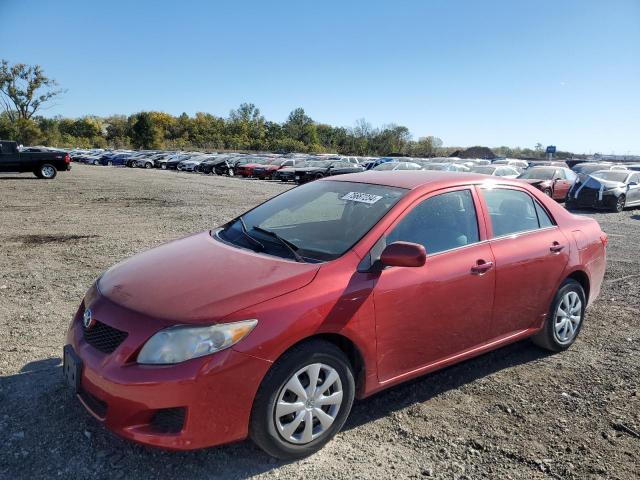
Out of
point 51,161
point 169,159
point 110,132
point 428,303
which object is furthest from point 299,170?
point 110,132

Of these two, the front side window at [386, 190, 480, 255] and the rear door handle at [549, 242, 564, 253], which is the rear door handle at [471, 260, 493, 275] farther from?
the rear door handle at [549, 242, 564, 253]

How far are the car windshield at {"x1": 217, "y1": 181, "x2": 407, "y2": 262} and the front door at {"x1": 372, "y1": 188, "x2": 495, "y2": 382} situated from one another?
0.77ft

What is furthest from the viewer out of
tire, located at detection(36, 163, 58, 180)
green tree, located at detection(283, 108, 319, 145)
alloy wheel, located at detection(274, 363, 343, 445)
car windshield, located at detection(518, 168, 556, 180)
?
green tree, located at detection(283, 108, 319, 145)

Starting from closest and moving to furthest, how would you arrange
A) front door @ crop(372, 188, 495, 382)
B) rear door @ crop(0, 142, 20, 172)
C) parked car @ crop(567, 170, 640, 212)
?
front door @ crop(372, 188, 495, 382) → parked car @ crop(567, 170, 640, 212) → rear door @ crop(0, 142, 20, 172)

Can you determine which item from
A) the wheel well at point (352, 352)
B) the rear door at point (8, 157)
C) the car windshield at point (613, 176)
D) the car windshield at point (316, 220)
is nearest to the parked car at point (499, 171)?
the car windshield at point (613, 176)

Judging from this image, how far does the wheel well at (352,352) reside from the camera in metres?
2.87

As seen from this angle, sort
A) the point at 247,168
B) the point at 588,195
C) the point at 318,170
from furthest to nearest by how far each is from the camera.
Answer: the point at 247,168
the point at 318,170
the point at 588,195

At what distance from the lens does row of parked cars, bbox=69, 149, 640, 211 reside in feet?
54.2

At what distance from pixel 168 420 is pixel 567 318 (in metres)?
3.50

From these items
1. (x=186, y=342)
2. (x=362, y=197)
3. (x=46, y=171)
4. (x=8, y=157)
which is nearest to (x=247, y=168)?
(x=46, y=171)

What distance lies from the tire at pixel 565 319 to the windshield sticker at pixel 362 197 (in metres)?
1.88

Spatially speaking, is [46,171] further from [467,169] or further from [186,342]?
[186,342]

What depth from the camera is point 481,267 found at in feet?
11.5

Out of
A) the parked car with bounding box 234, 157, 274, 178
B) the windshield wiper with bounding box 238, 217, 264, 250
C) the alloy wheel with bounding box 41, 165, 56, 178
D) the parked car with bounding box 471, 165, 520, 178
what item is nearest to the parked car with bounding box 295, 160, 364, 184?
the parked car with bounding box 234, 157, 274, 178
